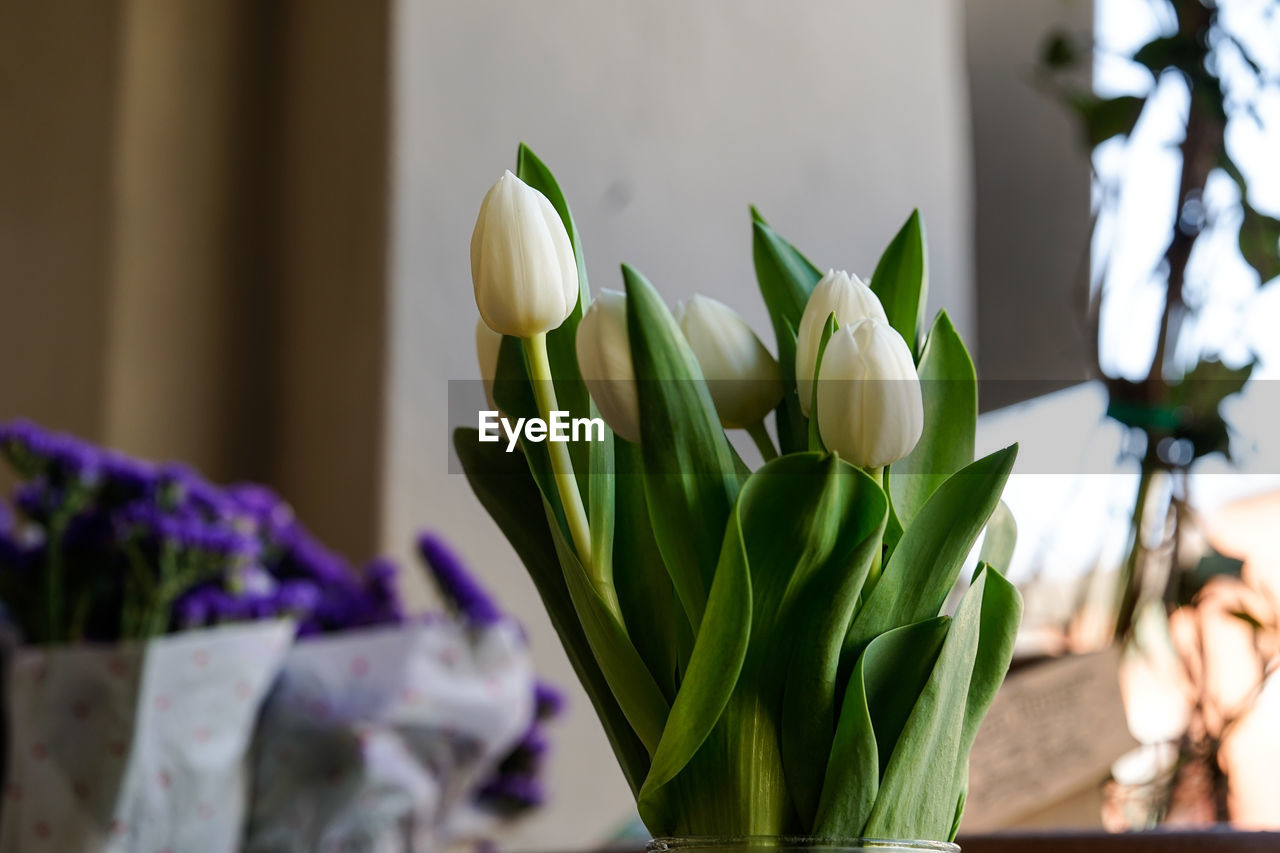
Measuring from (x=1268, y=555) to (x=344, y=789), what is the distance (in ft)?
2.42

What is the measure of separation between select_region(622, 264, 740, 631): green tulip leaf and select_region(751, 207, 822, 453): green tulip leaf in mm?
47

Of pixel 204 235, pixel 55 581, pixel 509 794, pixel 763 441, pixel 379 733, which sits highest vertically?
pixel 204 235

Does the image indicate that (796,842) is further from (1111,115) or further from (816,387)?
(1111,115)

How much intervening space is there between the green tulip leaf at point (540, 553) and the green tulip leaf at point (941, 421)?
0.09 meters

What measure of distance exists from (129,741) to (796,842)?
20.2 inches

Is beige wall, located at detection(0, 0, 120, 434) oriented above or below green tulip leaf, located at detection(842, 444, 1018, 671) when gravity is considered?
above

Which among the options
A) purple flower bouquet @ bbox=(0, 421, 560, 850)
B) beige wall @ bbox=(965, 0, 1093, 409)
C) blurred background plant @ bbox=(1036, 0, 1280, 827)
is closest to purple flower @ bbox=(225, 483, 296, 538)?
purple flower bouquet @ bbox=(0, 421, 560, 850)

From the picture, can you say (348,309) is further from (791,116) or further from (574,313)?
(574,313)

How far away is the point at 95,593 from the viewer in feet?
2.32

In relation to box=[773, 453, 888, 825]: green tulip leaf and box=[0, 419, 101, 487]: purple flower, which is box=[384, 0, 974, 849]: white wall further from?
box=[773, 453, 888, 825]: green tulip leaf

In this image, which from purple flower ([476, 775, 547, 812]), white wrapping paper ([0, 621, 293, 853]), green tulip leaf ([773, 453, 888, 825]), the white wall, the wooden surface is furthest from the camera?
the white wall

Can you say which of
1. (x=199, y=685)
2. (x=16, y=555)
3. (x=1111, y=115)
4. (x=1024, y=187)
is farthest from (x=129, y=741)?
(x=1024, y=187)

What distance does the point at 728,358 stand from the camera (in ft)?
0.97

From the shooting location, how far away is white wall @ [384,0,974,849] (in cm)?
114
